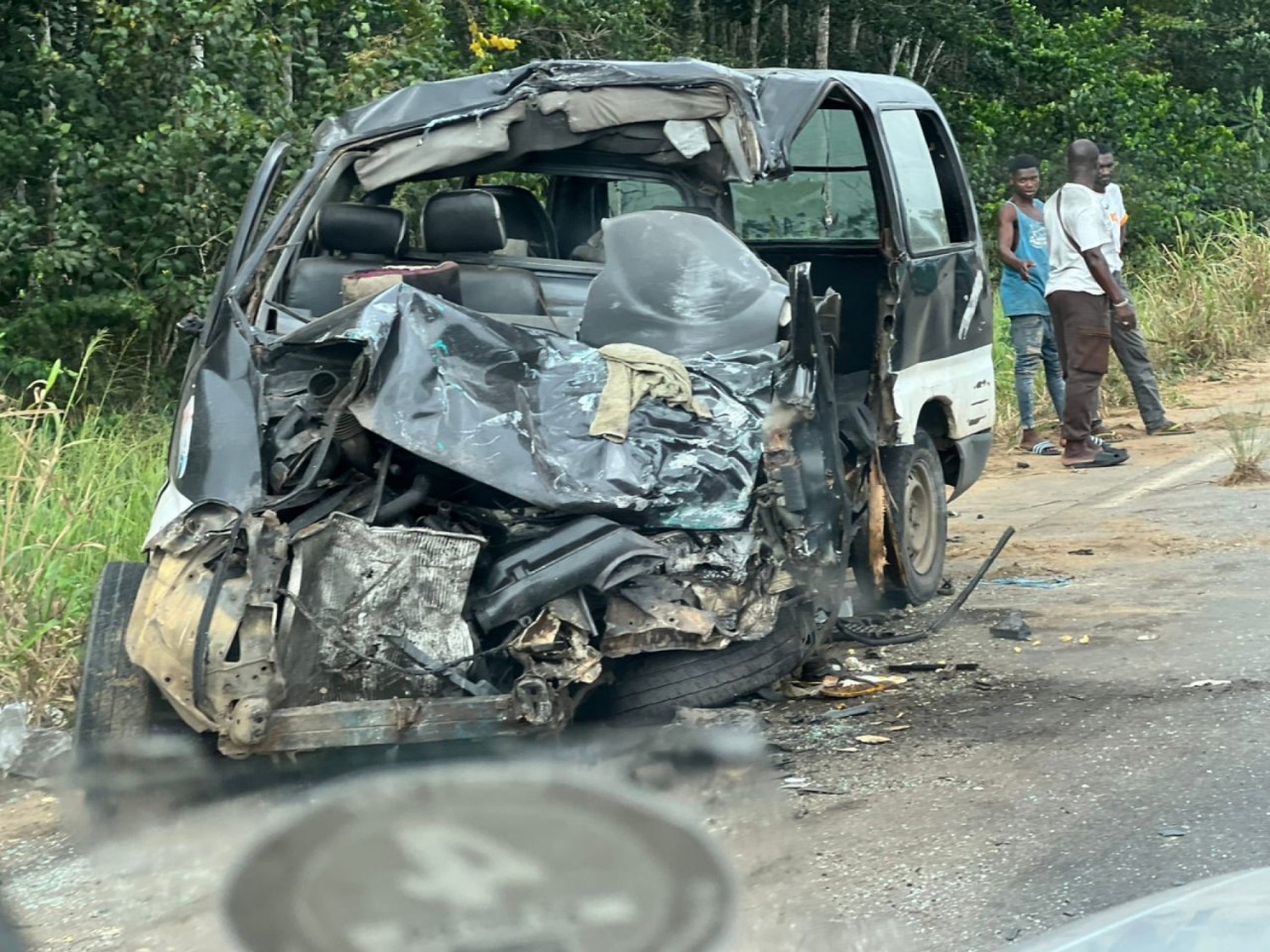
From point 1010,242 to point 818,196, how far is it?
3.53 m

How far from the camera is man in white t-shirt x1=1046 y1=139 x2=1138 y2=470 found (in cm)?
938

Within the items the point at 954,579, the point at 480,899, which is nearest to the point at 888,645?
the point at 954,579

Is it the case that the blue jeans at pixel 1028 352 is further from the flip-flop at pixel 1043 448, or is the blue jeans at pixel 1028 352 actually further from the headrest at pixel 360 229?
the headrest at pixel 360 229

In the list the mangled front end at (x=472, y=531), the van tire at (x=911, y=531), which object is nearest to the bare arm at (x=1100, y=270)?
the van tire at (x=911, y=531)

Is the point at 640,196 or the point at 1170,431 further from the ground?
the point at 640,196

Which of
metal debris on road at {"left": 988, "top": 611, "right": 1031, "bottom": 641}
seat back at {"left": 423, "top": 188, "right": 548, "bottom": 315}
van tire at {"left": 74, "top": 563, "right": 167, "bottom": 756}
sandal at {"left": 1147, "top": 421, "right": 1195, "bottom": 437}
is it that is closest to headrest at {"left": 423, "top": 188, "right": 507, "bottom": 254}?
seat back at {"left": 423, "top": 188, "right": 548, "bottom": 315}

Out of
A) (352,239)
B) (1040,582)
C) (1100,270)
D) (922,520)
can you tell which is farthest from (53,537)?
(1100,270)

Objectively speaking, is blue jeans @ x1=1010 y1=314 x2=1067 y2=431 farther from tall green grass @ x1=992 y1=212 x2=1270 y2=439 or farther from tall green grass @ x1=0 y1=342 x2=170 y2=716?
tall green grass @ x1=0 y1=342 x2=170 y2=716

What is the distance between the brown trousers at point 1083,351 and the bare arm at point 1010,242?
0.43 m

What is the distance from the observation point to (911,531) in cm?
640

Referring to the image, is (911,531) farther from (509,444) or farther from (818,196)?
(509,444)

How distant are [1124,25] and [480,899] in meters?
20.8

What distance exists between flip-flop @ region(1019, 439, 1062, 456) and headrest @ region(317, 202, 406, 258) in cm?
575

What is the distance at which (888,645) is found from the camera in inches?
227
